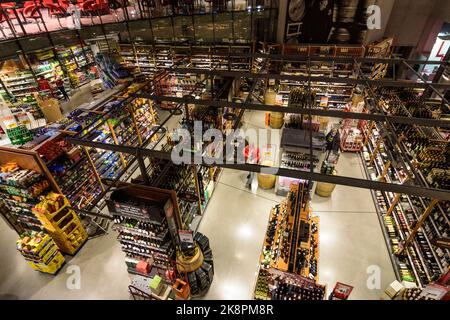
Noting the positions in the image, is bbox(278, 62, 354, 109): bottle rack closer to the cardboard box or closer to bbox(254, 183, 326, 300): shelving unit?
bbox(254, 183, 326, 300): shelving unit

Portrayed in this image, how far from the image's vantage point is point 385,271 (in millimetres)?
5996

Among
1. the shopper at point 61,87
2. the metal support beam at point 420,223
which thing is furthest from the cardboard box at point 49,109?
the metal support beam at point 420,223

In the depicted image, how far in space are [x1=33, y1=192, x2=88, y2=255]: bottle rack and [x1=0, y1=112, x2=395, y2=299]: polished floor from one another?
1.10 feet

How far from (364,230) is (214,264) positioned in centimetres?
427

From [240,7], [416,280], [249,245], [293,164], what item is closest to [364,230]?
[416,280]

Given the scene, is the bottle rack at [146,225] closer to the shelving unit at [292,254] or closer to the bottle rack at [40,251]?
the bottle rack at [40,251]

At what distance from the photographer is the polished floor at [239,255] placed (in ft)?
18.8

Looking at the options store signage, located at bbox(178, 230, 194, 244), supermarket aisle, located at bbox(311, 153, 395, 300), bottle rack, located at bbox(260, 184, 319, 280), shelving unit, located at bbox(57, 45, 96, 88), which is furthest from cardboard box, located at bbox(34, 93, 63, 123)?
supermarket aisle, located at bbox(311, 153, 395, 300)

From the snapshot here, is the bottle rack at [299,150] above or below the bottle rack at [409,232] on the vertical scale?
above

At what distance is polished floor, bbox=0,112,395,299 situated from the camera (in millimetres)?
5738

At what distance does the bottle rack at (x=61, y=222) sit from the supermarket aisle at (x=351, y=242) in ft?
20.3
